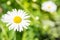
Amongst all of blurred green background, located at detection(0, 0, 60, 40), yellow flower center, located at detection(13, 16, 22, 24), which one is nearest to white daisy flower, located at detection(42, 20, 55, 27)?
blurred green background, located at detection(0, 0, 60, 40)

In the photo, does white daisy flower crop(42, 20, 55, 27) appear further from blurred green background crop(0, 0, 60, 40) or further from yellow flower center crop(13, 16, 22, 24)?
yellow flower center crop(13, 16, 22, 24)

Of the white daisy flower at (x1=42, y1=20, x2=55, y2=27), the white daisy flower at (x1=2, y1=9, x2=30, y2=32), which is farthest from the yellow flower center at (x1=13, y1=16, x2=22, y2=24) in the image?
the white daisy flower at (x1=42, y1=20, x2=55, y2=27)

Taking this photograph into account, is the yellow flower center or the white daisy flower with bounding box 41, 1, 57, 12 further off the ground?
the white daisy flower with bounding box 41, 1, 57, 12

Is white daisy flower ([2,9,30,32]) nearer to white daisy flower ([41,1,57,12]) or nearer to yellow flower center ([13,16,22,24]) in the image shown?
yellow flower center ([13,16,22,24])

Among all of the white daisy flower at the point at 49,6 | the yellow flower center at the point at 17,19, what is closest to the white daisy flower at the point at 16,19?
the yellow flower center at the point at 17,19

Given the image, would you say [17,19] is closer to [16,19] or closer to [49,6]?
[16,19]
